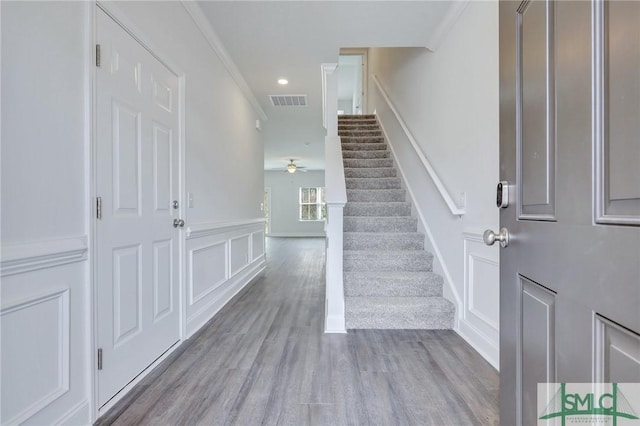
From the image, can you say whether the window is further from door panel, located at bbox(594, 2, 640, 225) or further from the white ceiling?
door panel, located at bbox(594, 2, 640, 225)

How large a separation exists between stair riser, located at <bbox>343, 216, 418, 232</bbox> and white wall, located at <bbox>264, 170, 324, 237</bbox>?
340 inches

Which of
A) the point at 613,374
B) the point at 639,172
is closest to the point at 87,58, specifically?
the point at 639,172

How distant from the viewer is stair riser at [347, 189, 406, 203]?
12.9 feet

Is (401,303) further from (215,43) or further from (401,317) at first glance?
(215,43)

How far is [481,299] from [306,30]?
8.72 feet

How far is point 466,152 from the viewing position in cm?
229

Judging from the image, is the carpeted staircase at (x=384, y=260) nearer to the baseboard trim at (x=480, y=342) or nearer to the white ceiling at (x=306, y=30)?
the baseboard trim at (x=480, y=342)

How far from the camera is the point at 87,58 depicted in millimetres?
1403

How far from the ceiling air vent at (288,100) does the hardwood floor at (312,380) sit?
328 centimetres

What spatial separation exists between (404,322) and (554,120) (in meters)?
2.16

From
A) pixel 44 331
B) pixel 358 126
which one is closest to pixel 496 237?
pixel 44 331

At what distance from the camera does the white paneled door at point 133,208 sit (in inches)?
59.9

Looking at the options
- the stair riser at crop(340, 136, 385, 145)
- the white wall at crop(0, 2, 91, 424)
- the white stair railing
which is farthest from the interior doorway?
the white wall at crop(0, 2, 91, 424)

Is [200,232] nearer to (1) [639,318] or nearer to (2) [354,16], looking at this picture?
(2) [354,16]
